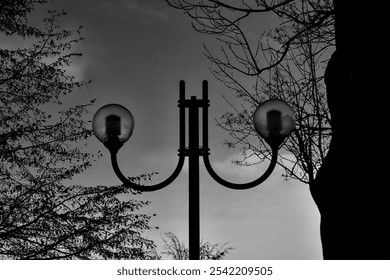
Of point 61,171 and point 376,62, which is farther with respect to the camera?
point 61,171

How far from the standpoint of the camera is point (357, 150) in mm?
4945

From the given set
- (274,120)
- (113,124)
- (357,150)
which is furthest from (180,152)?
(357,150)

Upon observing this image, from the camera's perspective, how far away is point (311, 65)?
12203 millimetres

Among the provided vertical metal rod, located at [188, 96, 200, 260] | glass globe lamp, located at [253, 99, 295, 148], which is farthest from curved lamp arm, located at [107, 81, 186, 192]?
glass globe lamp, located at [253, 99, 295, 148]

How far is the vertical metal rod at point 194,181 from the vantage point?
552 centimetres

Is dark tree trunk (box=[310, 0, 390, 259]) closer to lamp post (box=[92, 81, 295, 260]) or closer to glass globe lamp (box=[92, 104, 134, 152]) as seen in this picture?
lamp post (box=[92, 81, 295, 260])

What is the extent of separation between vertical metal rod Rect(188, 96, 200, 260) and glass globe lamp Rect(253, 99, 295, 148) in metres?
0.66

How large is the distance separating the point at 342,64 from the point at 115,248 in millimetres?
7485

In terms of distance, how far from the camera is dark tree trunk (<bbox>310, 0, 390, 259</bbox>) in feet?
15.2

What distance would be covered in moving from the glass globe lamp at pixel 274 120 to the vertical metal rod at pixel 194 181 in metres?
0.66
